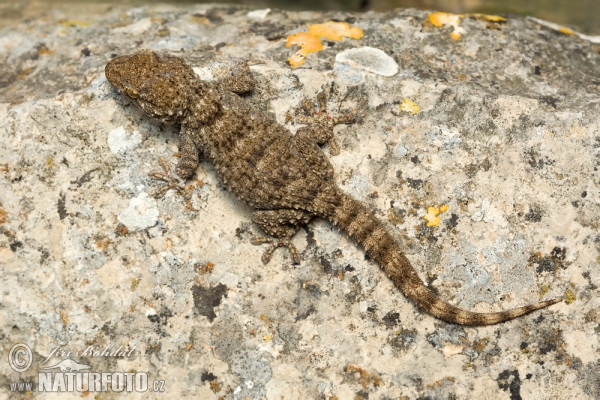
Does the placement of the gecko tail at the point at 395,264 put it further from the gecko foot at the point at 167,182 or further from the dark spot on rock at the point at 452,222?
the gecko foot at the point at 167,182

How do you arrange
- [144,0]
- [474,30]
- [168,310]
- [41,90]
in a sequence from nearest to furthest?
[168,310] < [41,90] < [474,30] < [144,0]

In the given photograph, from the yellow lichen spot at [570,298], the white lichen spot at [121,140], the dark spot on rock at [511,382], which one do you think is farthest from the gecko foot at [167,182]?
the yellow lichen spot at [570,298]

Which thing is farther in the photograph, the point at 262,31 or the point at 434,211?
the point at 262,31

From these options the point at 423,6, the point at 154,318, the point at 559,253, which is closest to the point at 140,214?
the point at 154,318

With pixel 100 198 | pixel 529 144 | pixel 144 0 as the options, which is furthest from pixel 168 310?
pixel 144 0

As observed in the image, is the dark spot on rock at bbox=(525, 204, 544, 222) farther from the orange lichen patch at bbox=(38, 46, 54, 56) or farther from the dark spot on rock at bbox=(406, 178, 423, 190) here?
the orange lichen patch at bbox=(38, 46, 54, 56)

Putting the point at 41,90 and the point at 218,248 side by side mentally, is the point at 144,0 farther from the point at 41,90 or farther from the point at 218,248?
the point at 218,248

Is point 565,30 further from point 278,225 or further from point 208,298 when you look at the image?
point 208,298
